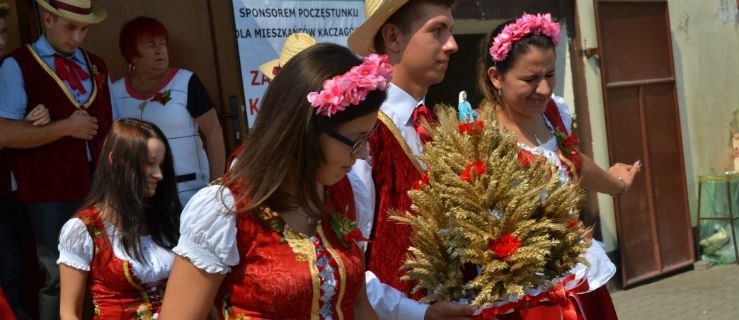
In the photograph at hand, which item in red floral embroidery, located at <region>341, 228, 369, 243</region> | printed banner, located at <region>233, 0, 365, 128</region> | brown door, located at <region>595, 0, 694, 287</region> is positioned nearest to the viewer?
red floral embroidery, located at <region>341, 228, 369, 243</region>

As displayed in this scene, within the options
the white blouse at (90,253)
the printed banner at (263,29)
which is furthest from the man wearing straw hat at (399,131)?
the printed banner at (263,29)

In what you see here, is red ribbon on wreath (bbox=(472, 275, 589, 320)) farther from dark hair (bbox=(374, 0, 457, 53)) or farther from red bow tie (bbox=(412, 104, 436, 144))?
dark hair (bbox=(374, 0, 457, 53))

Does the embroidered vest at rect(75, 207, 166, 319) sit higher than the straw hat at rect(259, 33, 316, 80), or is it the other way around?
the straw hat at rect(259, 33, 316, 80)

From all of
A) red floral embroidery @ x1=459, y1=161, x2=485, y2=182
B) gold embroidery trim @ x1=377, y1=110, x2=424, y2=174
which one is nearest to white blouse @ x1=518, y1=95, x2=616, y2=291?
gold embroidery trim @ x1=377, y1=110, x2=424, y2=174

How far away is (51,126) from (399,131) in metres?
2.19

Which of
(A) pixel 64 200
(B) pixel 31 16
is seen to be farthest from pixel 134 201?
(B) pixel 31 16

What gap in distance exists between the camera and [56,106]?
454 centimetres

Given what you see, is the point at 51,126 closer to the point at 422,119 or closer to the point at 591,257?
the point at 422,119

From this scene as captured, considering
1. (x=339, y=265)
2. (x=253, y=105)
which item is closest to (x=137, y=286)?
(x=339, y=265)

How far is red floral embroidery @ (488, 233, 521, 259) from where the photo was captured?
253 centimetres

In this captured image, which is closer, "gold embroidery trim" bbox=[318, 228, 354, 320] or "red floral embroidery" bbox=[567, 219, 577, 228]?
"gold embroidery trim" bbox=[318, 228, 354, 320]

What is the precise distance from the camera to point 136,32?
5.11 meters

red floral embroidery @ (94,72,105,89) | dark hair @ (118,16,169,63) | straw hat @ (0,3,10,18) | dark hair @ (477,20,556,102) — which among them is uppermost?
straw hat @ (0,3,10,18)

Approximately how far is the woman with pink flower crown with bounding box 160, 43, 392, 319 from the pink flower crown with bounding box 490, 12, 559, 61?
123cm
